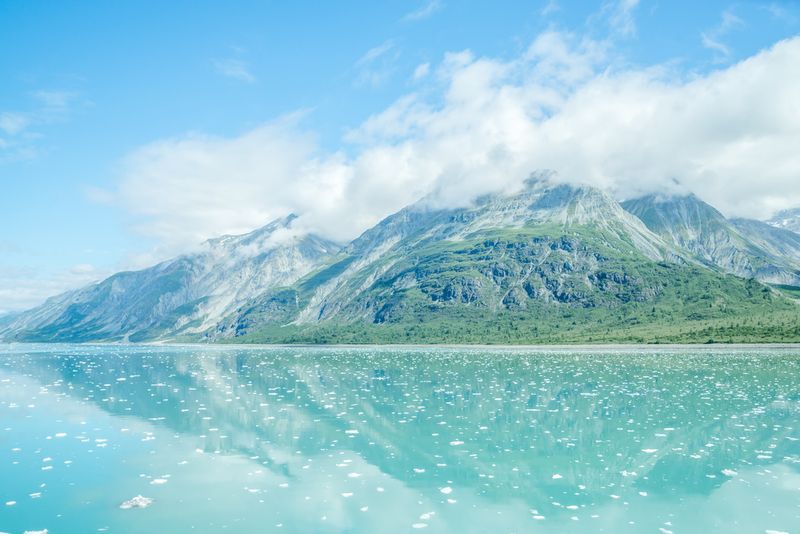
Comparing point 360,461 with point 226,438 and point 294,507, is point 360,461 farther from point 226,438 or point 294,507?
point 226,438

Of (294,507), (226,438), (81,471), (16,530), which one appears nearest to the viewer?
(16,530)

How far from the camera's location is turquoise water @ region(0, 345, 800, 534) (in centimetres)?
2058

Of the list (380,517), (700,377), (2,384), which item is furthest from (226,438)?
(700,377)

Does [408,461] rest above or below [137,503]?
below

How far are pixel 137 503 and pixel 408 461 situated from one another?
503 inches

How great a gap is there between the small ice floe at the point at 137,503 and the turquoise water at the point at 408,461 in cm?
23

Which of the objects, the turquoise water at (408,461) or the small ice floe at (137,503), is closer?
the turquoise water at (408,461)

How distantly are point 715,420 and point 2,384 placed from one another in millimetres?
77771

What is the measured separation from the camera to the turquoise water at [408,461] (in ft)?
67.5

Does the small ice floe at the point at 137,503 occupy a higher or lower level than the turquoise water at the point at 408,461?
higher

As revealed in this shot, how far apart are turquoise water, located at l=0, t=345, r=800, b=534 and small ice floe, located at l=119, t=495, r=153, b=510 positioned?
226 millimetres

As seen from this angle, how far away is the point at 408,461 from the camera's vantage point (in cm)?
2842

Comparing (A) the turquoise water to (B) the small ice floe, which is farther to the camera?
(B) the small ice floe

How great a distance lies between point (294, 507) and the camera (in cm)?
2164
